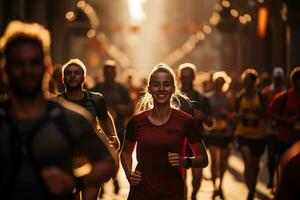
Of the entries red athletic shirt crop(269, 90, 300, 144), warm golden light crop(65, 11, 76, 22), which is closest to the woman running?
red athletic shirt crop(269, 90, 300, 144)

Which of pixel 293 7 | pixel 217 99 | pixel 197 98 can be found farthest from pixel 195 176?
pixel 293 7

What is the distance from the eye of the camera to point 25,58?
392 centimetres

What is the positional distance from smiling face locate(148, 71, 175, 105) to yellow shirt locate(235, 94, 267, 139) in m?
5.57

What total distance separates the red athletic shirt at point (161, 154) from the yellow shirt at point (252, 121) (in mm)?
5779

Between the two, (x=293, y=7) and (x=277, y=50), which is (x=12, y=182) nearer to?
(x=293, y=7)

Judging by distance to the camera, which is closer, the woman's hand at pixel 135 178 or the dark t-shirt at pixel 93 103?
the woman's hand at pixel 135 178

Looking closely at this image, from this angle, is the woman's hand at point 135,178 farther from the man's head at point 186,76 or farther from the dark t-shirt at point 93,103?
the man's head at point 186,76

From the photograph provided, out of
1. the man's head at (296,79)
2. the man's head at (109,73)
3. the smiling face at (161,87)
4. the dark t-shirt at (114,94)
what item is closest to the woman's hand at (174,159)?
the smiling face at (161,87)

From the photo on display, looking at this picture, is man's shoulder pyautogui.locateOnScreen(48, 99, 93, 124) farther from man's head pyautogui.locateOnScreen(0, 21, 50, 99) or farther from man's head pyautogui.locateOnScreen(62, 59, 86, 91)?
man's head pyautogui.locateOnScreen(62, 59, 86, 91)

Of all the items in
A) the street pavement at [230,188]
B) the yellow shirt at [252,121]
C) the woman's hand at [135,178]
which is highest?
the woman's hand at [135,178]

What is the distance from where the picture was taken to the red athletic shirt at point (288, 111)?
419 inches

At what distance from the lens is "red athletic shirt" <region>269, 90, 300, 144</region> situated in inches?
419

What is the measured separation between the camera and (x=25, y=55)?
3932 millimetres

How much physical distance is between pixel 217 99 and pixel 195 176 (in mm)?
2386
